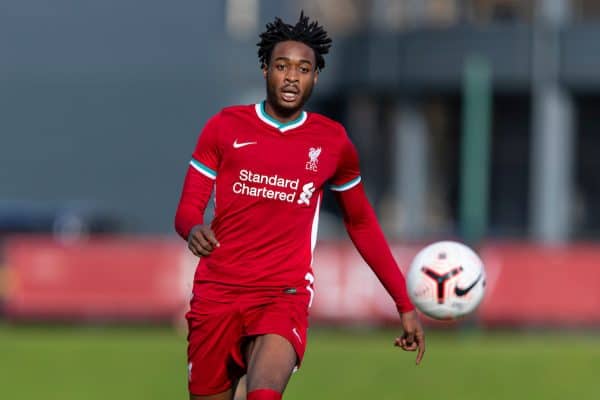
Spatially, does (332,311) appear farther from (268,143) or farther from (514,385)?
(268,143)

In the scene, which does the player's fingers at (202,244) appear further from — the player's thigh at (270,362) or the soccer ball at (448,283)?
the soccer ball at (448,283)

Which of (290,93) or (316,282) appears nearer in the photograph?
(290,93)

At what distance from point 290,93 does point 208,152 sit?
0.51m

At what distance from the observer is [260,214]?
7.75 meters

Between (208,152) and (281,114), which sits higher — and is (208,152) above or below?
below

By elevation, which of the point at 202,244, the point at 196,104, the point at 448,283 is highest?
the point at 202,244

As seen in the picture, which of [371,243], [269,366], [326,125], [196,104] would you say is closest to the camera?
[269,366]

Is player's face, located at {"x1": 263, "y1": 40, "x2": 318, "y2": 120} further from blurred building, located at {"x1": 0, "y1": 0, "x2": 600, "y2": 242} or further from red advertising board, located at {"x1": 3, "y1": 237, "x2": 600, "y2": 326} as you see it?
blurred building, located at {"x1": 0, "y1": 0, "x2": 600, "y2": 242}

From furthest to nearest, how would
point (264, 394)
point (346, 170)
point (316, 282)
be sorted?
point (316, 282)
point (346, 170)
point (264, 394)

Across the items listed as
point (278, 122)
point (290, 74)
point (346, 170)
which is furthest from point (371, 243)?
point (290, 74)

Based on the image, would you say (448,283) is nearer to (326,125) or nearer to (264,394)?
(326,125)

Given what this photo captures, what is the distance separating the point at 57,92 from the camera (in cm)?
3619

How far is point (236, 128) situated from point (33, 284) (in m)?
15.5

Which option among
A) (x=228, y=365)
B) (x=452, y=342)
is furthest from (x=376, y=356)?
(x=228, y=365)
